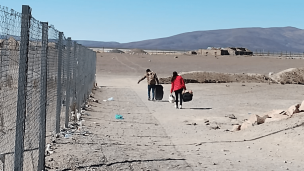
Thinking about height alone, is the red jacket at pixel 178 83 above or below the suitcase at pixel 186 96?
above

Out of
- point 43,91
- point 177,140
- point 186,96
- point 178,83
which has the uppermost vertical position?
point 43,91

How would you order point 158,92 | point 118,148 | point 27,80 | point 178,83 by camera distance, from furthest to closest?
point 158,92 < point 178,83 < point 118,148 < point 27,80

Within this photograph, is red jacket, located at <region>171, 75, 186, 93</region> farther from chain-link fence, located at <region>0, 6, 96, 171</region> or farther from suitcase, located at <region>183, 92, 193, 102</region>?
chain-link fence, located at <region>0, 6, 96, 171</region>

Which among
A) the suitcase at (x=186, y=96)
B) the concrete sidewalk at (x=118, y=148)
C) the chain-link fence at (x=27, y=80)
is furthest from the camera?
the suitcase at (x=186, y=96)

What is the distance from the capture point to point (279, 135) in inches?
407

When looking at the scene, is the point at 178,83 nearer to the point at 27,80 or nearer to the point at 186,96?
the point at 186,96

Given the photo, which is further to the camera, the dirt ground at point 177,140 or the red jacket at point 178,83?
the red jacket at point 178,83

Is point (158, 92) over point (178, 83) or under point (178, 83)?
under

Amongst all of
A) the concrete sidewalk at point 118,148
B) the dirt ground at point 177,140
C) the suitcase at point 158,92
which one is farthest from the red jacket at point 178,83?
the suitcase at point 158,92

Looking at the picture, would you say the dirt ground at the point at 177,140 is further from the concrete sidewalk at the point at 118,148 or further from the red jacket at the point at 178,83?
the red jacket at the point at 178,83

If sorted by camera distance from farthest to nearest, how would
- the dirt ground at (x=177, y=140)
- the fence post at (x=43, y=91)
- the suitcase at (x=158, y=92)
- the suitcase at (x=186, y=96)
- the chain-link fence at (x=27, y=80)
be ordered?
the suitcase at (x=158, y=92) < the suitcase at (x=186, y=96) < the dirt ground at (x=177, y=140) < the fence post at (x=43, y=91) < the chain-link fence at (x=27, y=80)

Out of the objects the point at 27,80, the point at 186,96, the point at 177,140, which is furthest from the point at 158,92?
the point at 27,80

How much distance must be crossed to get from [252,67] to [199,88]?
31.0 metres

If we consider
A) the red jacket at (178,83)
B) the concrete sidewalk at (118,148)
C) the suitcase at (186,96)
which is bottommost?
the concrete sidewalk at (118,148)
